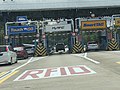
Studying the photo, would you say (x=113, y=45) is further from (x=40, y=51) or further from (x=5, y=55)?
(x=5, y=55)

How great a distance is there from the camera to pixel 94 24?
5003cm

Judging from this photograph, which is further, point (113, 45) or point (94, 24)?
point (94, 24)

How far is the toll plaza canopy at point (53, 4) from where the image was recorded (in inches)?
2288

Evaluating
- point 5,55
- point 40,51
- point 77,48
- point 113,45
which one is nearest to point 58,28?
point 77,48

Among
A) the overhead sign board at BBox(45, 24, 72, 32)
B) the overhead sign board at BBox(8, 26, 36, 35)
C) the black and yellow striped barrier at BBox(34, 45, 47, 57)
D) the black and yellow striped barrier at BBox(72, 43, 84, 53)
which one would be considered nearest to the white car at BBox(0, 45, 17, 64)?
the black and yellow striped barrier at BBox(34, 45, 47, 57)

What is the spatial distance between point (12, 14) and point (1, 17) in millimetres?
2393

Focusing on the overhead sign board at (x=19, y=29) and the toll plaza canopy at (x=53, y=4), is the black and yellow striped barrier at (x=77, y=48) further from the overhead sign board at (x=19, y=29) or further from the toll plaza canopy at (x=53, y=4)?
the toll plaza canopy at (x=53, y=4)

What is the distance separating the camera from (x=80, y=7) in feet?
189

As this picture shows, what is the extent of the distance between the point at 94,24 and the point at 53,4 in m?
10.9

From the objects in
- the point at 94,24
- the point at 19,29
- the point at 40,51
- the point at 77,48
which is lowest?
the point at 40,51

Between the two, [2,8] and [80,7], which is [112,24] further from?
[2,8]

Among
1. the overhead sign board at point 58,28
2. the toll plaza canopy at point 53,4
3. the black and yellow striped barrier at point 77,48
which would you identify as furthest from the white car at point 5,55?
the toll plaza canopy at point 53,4

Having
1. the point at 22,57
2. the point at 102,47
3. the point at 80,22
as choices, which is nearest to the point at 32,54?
the point at 80,22

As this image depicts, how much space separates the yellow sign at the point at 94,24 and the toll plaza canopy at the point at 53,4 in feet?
26.5
